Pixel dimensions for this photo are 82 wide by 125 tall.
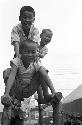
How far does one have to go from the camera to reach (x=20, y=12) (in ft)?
16.7

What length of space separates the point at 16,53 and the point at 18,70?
1.00ft

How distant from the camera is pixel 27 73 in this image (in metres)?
4.94

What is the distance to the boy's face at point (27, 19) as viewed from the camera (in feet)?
16.5

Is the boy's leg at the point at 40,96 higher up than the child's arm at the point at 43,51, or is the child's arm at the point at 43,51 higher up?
the child's arm at the point at 43,51

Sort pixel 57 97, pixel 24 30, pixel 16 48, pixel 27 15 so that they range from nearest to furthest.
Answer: pixel 57 97, pixel 27 15, pixel 16 48, pixel 24 30

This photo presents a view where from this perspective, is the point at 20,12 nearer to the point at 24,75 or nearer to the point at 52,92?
the point at 24,75

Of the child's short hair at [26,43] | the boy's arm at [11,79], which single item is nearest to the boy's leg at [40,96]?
the boy's arm at [11,79]

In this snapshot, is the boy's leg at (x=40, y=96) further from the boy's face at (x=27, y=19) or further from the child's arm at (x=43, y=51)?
the boy's face at (x=27, y=19)

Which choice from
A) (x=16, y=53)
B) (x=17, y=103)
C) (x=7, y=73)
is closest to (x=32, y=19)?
(x=16, y=53)

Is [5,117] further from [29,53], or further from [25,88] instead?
[29,53]

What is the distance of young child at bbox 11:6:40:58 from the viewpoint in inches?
199

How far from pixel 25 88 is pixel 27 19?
1.04 m

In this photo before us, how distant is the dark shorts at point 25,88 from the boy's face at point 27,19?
2.59 feet

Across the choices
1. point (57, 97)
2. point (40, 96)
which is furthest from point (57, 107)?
point (40, 96)
